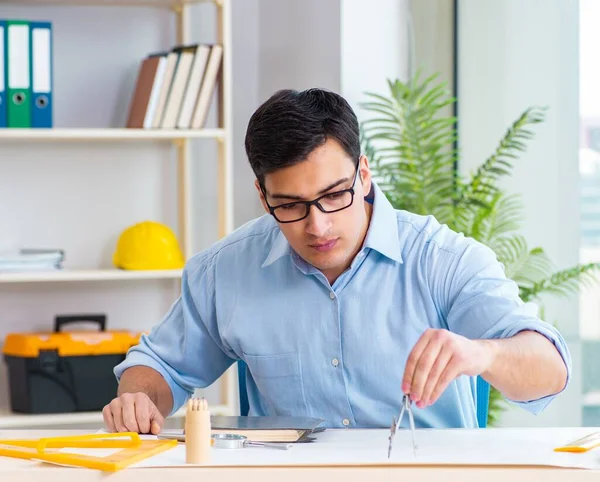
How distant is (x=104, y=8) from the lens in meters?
3.42

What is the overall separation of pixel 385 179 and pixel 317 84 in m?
0.41

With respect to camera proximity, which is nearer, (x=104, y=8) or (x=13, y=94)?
(x=13, y=94)

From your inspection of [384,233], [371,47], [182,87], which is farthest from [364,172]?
[371,47]

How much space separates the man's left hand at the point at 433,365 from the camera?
1370 mm

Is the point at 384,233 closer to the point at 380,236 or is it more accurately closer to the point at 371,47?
the point at 380,236

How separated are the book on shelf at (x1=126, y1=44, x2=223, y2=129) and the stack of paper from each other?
1.71 feet

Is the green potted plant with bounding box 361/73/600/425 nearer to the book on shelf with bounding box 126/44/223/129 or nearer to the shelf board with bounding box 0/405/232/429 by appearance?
the book on shelf with bounding box 126/44/223/129

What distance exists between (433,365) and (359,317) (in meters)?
0.46

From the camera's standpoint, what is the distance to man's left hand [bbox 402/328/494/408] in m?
1.37

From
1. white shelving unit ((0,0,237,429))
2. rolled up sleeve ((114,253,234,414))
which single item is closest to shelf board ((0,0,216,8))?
white shelving unit ((0,0,237,429))

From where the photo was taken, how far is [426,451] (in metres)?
1.41
